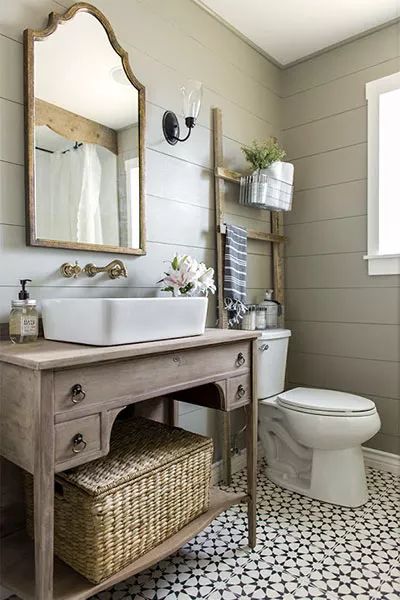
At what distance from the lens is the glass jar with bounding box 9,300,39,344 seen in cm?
128

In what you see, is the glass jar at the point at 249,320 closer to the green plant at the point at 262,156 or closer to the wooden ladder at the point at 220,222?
the wooden ladder at the point at 220,222

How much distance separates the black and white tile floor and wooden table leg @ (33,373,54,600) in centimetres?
48

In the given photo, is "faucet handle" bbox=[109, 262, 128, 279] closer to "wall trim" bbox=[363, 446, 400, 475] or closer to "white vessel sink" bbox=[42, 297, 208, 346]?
"white vessel sink" bbox=[42, 297, 208, 346]

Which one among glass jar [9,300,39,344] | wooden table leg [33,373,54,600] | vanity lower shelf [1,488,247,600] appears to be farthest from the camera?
glass jar [9,300,39,344]

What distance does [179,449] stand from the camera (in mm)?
1442

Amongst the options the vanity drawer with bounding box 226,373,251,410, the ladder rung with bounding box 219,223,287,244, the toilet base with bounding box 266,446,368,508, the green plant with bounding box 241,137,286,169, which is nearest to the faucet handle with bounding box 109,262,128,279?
the vanity drawer with bounding box 226,373,251,410

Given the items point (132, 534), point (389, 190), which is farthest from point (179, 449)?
point (389, 190)

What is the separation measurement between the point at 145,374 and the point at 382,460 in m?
1.73

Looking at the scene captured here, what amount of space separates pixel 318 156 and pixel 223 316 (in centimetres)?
120

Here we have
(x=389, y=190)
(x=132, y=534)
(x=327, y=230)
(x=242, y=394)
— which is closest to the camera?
(x=132, y=534)

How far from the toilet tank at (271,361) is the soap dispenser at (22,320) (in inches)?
47.0

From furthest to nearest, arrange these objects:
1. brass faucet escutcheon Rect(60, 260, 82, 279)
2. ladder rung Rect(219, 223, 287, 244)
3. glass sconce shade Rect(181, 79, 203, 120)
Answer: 1. ladder rung Rect(219, 223, 287, 244)
2. glass sconce shade Rect(181, 79, 203, 120)
3. brass faucet escutcheon Rect(60, 260, 82, 279)

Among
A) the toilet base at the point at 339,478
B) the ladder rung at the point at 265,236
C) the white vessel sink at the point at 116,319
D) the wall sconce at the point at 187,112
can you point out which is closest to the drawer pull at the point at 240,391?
the white vessel sink at the point at 116,319

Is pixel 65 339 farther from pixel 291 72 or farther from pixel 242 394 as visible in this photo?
pixel 291 72
